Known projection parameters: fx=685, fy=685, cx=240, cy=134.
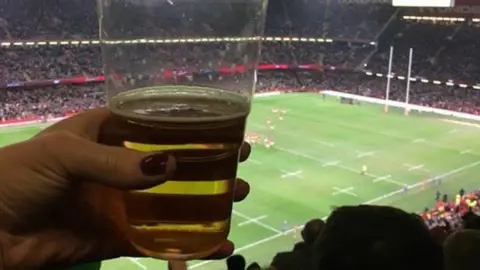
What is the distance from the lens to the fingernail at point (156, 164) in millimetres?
620

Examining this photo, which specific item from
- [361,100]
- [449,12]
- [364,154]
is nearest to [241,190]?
[364,154]

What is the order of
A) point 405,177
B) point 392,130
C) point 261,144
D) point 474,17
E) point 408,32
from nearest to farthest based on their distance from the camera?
1. point 405,177
2. point 261,144
3. point 392,130
4. point 474,17
5. point 408,32

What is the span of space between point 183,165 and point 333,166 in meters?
10.2

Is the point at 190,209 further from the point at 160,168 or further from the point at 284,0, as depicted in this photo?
the point at 284,0

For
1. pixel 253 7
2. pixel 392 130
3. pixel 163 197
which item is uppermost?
pixel 253 7

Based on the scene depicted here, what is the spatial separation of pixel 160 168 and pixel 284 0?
22.4 metres

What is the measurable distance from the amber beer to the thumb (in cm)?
1

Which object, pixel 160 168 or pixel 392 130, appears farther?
pixel 392 130

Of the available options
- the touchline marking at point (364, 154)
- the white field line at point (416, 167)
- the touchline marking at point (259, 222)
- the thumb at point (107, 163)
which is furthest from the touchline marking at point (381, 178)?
the thumb at point (107, 163)

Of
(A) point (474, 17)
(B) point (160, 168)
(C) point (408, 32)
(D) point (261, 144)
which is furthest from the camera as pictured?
(C) point (408, 32)

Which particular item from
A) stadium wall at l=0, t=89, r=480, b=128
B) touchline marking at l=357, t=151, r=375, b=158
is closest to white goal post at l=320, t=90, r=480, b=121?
stadium wall at l=0, t=89, r=480, b=128

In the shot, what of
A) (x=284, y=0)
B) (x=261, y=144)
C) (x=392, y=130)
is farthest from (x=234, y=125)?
(x=284, y=0)

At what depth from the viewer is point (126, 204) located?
68 centimetres

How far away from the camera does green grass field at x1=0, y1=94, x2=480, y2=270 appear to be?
7938 millimetres
